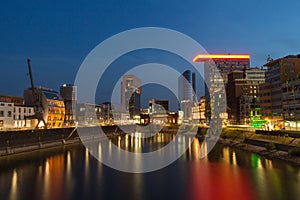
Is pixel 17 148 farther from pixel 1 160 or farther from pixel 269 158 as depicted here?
pixel 269 158

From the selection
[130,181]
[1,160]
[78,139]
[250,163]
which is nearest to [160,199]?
[130,181]

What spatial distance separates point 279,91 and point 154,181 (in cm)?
4775

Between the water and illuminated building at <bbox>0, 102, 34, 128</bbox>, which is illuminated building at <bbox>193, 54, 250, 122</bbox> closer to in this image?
illuminated building at <bbox>0, 102, 34, 128</bbox>

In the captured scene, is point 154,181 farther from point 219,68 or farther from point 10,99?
point 219,68

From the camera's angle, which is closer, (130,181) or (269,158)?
(130,181)

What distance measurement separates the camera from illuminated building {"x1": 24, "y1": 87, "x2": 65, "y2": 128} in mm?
79688

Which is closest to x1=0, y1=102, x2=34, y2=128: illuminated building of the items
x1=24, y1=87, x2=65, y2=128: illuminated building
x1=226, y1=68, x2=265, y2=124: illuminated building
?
x1=24, y1=87, x2=65, y2=128: illuminated building

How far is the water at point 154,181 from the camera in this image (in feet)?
68.8

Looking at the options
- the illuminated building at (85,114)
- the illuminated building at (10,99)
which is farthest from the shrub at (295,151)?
the illuminated building at (85,114)

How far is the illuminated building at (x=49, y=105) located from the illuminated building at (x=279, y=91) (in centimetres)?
5617

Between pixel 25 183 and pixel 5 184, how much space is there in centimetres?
151

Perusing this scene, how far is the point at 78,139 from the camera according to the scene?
2544 inches

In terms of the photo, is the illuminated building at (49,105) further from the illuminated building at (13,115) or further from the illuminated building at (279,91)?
the illuminated building at (279,91)

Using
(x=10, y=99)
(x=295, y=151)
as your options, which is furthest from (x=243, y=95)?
(x=10, y=99)
